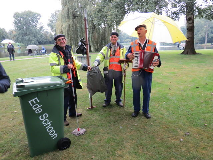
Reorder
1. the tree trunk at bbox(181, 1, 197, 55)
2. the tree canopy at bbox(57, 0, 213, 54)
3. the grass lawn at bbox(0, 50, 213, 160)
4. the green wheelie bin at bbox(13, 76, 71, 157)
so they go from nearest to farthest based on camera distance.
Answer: the green wheelie bin at bbox(13, 76, 71, 157) → the grass lawn at bbox(0, 50, 213, 160) → the tree canopy at bbox(57, 0, 213, 54) → the tree trunk at bbox(181, 1, 197, 55)

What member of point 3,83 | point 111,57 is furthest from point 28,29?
point 3,83

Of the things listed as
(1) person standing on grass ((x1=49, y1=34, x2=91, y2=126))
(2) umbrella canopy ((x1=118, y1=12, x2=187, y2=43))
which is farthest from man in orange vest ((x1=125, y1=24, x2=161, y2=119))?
(1) person standing on grass ((x1=49, y1=34, x2=91, y2=126))

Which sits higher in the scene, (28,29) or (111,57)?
(28,29)

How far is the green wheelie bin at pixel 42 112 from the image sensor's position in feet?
7.28

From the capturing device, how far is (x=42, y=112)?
7.82 ft

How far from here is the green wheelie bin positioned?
222cm

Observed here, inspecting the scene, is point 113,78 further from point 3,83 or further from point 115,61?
point 3,83

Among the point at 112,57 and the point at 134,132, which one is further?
the point at 112,57

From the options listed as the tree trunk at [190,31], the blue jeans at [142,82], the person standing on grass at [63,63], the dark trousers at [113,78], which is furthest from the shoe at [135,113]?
the tree trunk at [190,31]

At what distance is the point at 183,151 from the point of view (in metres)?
2.61

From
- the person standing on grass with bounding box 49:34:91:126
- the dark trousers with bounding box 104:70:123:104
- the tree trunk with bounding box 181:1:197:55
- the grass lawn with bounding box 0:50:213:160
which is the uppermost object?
the tree trunk with bounding box 181:1:197:55

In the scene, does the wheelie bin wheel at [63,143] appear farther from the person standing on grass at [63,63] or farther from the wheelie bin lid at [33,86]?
the wheelie bin lid at [33,86]

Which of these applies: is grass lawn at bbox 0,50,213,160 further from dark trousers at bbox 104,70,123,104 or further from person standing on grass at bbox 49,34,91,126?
person standing on grass at bbox 49,34,91,126

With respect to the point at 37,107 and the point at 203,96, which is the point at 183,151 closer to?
the point at 37,107
